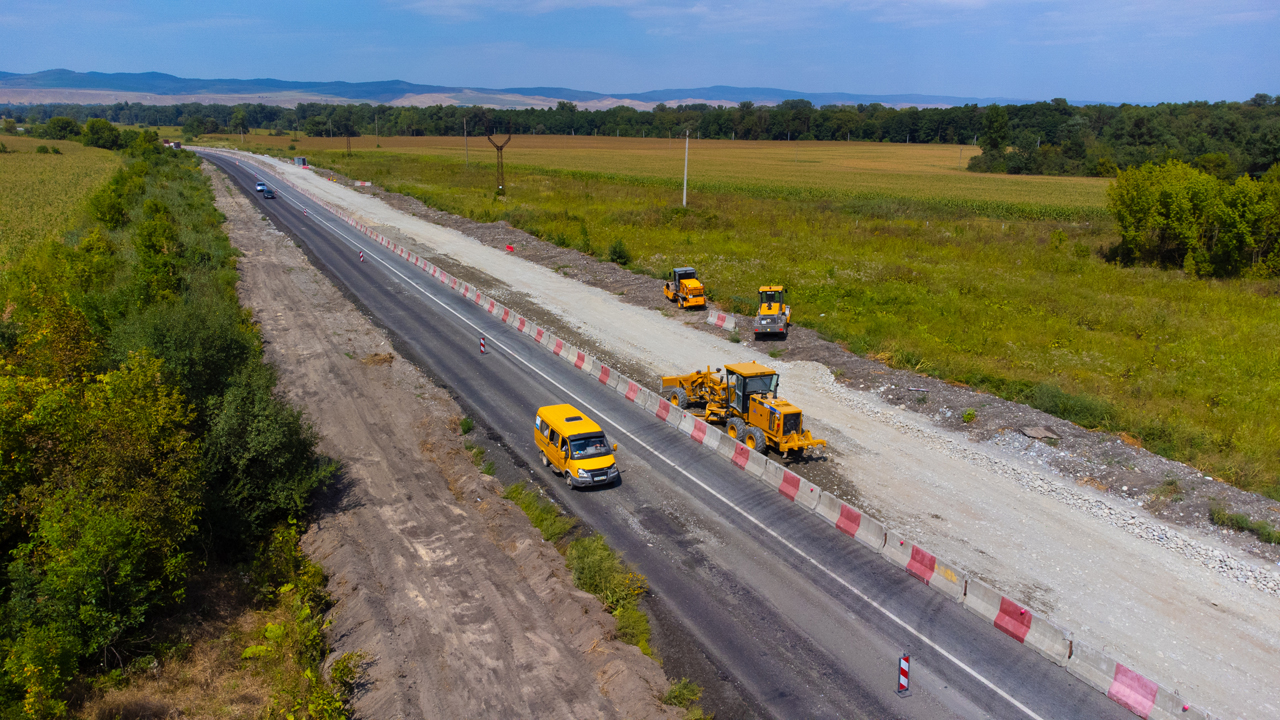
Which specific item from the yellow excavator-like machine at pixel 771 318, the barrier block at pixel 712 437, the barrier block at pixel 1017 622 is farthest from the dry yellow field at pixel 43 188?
the barrier block at pixel 1017 622

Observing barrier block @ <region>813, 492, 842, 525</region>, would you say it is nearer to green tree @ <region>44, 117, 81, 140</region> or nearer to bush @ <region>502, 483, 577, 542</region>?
bush @ <region>502, 483, 577, 542</region>

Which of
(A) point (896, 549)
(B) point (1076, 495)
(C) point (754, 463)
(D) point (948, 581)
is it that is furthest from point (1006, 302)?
(D) point (948, 581)

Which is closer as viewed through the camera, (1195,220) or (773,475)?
(773,475)

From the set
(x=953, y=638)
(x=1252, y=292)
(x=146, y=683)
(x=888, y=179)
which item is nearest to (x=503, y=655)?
(x=146, y=683)

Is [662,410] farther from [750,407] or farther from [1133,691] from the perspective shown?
[1133,691]

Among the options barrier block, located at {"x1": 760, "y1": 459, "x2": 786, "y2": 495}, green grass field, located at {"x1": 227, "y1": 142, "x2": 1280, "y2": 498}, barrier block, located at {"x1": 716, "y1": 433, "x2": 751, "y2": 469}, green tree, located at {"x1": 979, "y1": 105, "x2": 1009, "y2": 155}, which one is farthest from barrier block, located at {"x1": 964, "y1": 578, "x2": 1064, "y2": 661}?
green tree, located at {"x1": 979, "y1": 105, "x2": 1009, "y2": 155}

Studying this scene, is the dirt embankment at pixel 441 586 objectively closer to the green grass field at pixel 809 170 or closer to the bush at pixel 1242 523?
the bush at pixel 1242 523
